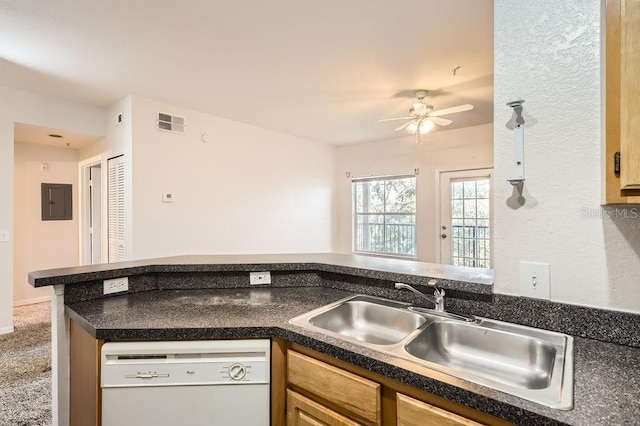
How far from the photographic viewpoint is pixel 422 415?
34.5 inches

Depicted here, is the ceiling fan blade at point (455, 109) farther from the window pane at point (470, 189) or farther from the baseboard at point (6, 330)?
the baseboard at point (6, 330)

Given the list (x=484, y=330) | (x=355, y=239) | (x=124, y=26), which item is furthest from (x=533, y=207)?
(x=355, y=239)

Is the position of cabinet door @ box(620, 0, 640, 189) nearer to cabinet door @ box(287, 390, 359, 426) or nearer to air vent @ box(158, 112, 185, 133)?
cabinet door @ box(287, 390, 359, 426)

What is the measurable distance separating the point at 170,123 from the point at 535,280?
12.8 feet

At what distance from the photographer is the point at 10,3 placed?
1.99 meters

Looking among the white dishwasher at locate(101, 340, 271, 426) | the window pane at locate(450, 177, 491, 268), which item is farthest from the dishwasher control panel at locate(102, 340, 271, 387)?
the window pane at locate(450, 177, 491, 268)

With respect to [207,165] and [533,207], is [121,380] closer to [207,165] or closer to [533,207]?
[533,207]

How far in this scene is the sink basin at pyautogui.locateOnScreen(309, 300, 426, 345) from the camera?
141 centimetres

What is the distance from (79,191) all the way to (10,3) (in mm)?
3586

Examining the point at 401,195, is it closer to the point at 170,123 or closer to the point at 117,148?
the point at 170,123

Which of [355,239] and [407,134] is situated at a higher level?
[407,134]

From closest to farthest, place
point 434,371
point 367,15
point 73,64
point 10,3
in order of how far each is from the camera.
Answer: point 434,371, point 10,3, point 367,15, point 73,64

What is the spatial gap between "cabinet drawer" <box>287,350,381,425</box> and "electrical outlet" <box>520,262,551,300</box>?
0.69 meters

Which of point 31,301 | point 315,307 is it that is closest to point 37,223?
point 31,301
